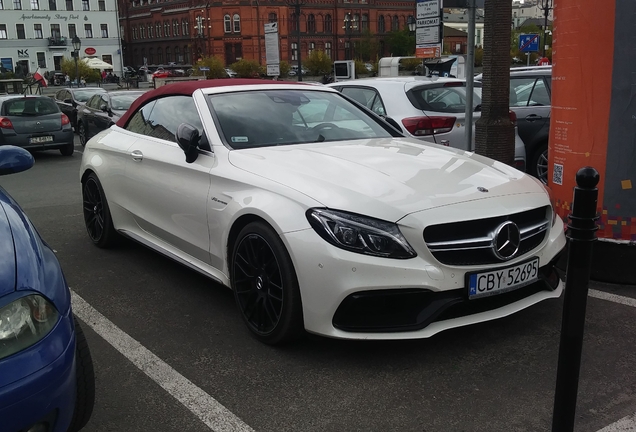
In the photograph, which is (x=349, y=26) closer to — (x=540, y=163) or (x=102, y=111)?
(x=102, y=111)

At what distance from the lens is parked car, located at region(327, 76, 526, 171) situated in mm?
7727

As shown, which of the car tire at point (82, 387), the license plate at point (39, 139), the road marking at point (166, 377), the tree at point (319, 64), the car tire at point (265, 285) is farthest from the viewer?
the tree at point (319, 64)

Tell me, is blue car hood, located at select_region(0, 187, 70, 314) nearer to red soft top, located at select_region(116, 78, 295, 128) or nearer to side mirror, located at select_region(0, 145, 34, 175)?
side mirror, located at select_region(0, 145, 34, 175)

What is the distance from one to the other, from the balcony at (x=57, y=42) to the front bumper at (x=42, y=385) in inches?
3596

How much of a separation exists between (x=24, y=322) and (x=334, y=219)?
5.20 feet

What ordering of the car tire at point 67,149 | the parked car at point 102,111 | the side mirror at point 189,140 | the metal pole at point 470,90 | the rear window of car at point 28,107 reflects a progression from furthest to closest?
1. the car tire at point 67,149
2. the parked car at point 102,111
3. the rear window of car at point 28,107
4. the metal pole at point 470,90
5. the side mirror at point 189,140

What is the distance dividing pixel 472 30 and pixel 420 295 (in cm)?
Answer: 520

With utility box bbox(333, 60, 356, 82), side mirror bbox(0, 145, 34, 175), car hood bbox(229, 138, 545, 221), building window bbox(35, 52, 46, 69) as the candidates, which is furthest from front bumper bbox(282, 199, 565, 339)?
building window bbox(35, 52, 46, 69)

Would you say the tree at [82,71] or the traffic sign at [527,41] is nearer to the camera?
the traffic sign at [527,41]

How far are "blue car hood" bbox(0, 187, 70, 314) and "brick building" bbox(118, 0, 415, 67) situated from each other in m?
85.8

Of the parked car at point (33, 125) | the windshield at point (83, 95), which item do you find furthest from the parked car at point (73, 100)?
the parked car at point (33, 125)

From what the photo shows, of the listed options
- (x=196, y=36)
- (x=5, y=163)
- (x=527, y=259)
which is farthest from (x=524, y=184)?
(x=196, y=36)

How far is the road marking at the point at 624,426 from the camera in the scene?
9.50 feet

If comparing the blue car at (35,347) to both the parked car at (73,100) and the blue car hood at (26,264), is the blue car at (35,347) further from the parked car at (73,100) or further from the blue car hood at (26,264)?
the parked car at (73,100)
